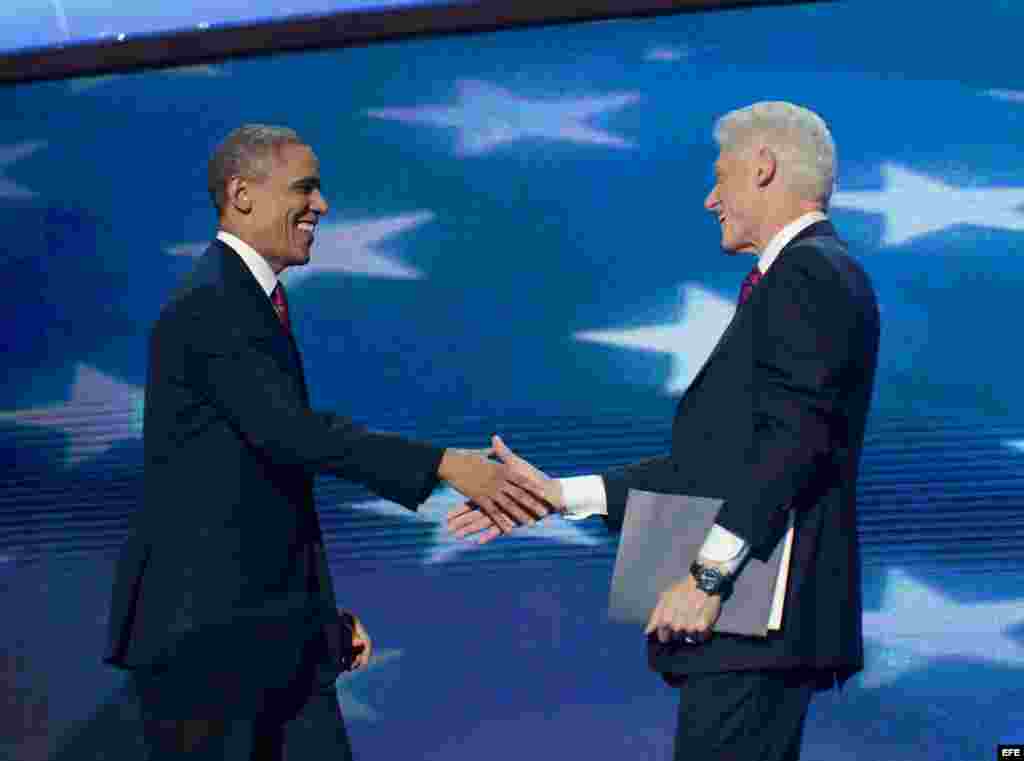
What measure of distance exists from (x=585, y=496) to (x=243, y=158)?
0.86 meters

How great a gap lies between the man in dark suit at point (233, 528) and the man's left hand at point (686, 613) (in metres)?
0.51

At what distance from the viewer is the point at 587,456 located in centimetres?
357

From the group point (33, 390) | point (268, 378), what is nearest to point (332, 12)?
point (33, 390)

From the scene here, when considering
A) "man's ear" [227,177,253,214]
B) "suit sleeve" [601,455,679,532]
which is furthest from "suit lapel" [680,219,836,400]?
"man's ear" [227,177,253,214]

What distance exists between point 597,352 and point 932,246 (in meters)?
0.85

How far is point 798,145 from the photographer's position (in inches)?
88.2

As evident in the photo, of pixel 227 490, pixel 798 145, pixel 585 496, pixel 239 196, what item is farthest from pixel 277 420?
pixel 798 145

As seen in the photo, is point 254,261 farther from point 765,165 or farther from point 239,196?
point 765,165

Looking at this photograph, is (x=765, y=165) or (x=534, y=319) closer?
(x=765, y=165)

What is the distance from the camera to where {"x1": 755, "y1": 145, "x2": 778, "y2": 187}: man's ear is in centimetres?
225

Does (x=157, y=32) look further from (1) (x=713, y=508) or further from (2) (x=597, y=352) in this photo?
(1) (x=713, y=508)

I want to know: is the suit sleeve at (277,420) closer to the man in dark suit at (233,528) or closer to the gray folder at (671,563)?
the man in dark suit at (233,528)

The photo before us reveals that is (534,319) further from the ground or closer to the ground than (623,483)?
further from the ground

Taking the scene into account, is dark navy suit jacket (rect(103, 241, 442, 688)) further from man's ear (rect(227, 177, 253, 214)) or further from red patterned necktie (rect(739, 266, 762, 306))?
red patterned necktie (rect(739, 266, 762, 306))
